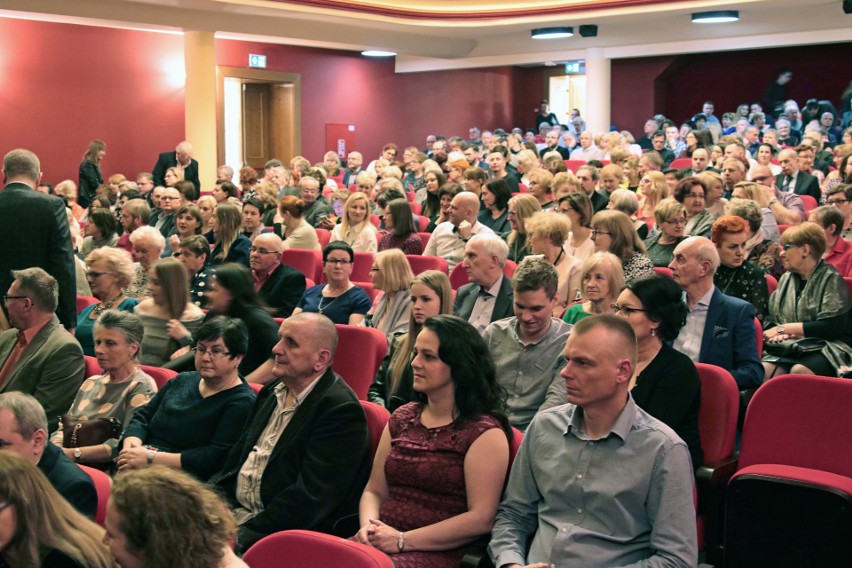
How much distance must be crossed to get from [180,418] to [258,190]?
19.3 ft

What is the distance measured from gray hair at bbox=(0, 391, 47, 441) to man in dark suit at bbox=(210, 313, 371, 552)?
2.22 feet

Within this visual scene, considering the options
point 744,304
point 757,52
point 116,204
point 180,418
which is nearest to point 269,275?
point 180,418

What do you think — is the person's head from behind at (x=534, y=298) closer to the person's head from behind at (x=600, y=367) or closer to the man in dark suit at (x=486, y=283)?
the man in dark suit at (x=486, y=283)

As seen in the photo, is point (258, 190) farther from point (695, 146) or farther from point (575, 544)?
point (575, 544)

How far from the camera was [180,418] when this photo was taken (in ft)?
11.4

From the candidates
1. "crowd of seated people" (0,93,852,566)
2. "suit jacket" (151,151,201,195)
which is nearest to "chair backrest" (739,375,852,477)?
"crowd of seated people" (0,93,852,566)

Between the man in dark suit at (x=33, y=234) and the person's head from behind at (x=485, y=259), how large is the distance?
6.36 ft

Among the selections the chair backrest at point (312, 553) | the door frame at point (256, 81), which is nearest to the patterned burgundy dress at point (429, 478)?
the chair backrest at point (312, 553)

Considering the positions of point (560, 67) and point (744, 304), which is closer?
point (744, 304)

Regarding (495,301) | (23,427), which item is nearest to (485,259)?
(495,301)

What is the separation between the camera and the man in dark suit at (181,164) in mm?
11453

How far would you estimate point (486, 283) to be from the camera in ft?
14.8

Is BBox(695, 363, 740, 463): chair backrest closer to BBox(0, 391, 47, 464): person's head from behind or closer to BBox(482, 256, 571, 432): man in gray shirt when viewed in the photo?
BBox(482, 256, 571, 432): man in gray shirt

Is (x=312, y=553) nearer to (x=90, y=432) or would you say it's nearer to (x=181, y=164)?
(x=90, y=432)
